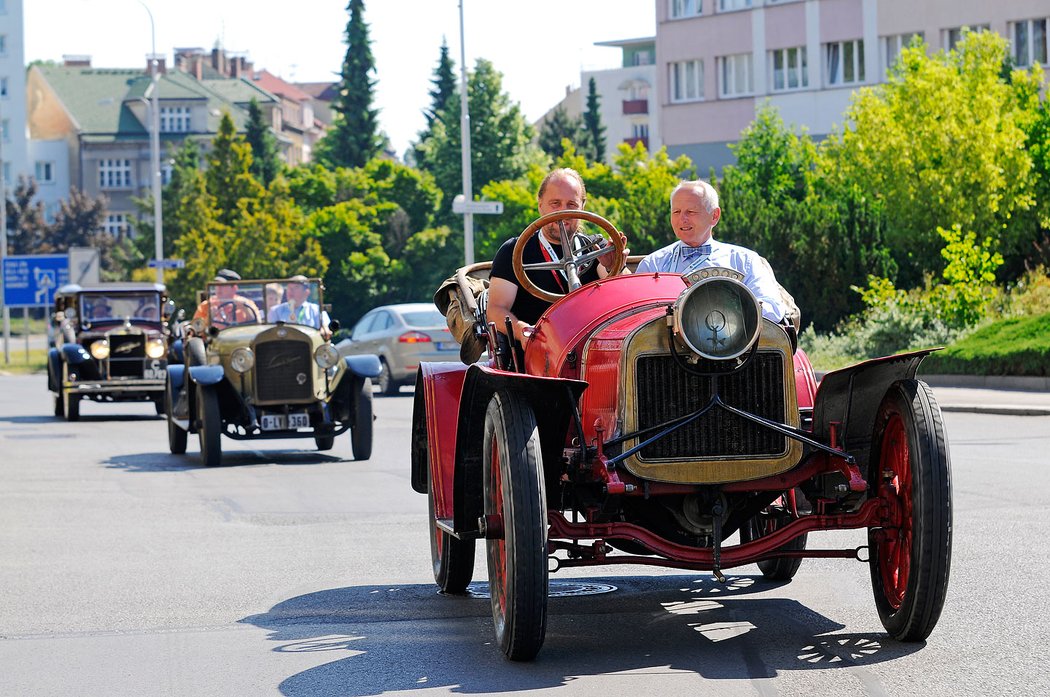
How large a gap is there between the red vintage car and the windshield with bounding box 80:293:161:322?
20.3 m

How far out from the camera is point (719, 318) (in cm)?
623

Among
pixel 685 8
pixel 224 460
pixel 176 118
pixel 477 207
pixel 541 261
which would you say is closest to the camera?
pixel 541 261

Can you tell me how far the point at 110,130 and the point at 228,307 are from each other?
328 feet

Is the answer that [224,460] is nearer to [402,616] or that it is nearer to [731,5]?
[402,616]

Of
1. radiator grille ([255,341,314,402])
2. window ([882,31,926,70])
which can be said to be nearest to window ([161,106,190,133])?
window ([882,31,926,70])

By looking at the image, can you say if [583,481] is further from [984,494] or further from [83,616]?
[984,494]

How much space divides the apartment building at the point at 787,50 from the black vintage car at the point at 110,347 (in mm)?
34916

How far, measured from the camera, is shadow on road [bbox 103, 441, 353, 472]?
647 inches

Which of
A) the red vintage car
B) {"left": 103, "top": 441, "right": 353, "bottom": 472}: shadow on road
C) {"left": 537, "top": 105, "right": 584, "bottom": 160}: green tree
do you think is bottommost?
{"left": 103, "top": 441, "right": 353, "bottom": 472}: shadow on road

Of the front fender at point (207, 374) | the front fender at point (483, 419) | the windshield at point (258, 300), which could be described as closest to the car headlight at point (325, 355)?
the windshield at point (258, 300)

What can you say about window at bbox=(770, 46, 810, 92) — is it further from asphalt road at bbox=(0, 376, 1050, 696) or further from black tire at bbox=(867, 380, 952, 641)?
black tire at bbox=(867, 380, 952, 641)

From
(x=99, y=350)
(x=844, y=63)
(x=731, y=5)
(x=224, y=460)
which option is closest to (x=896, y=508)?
(x=224, y=460)

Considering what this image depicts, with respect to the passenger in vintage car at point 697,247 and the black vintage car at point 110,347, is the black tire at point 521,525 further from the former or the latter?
the black vintage car at point 110,347

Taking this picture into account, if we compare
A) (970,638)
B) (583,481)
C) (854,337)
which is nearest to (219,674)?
(583,481)
